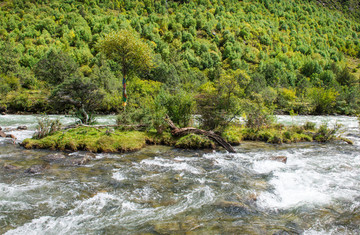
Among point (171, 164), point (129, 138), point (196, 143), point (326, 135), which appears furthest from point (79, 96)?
point (326, 135)

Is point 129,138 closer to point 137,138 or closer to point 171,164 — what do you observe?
point 137,138

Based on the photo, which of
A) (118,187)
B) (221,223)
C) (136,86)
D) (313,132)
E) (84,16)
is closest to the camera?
(221,223)

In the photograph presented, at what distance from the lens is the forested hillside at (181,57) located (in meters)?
47.4

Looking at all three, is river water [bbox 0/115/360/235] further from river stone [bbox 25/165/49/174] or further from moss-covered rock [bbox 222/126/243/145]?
moss-covered rock [bbox 222/126/243/145]

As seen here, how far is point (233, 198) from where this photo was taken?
25.5ft

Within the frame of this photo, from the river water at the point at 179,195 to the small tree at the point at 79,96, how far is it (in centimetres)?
492

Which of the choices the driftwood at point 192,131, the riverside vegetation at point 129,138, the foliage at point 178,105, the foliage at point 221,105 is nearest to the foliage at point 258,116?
the riverside vegetation at point 129,138

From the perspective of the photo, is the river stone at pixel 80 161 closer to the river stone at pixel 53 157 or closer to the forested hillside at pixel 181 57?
the river stone at pixel 53 157

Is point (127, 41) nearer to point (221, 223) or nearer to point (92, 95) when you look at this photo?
point (92, 95)

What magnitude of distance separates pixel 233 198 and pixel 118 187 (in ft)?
15.0

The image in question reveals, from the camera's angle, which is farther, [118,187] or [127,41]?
[127,41]

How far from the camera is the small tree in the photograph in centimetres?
1658

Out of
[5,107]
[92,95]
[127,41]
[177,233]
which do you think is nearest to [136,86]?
[5,107]

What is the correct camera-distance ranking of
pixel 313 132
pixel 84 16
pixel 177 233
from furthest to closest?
pixel 84 16 < pixel 313 132 < pixel 177 233
